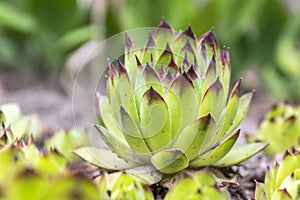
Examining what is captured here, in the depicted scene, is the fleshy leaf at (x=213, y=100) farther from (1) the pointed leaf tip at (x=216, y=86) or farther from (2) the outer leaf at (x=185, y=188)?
(2) the outer leaf at (x=185, y=188)

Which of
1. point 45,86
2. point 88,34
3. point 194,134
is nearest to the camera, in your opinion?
point 194,134

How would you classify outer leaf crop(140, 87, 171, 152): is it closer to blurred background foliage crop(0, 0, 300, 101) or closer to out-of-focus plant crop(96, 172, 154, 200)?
out-of-focus plant crop(96, 172, 154, 200)

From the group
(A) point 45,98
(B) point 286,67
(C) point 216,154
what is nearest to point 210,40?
(C) point 216,154

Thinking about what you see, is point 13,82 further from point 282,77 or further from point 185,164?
point 185,164

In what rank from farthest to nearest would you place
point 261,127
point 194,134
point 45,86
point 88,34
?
1. point 45,86
2. point 88,34
3. point 261,127
4. point 194,134

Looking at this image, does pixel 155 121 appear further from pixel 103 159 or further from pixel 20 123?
pixel 20 123

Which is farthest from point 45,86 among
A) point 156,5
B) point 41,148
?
point 41,148

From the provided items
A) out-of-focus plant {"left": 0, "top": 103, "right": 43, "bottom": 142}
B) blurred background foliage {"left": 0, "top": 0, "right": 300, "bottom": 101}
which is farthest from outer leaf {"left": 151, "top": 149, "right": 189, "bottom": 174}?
blurred background foliage {"left": 0, "top": 0, "right": 300, "bottom": 101}

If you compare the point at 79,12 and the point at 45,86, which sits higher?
the point at 79,12
